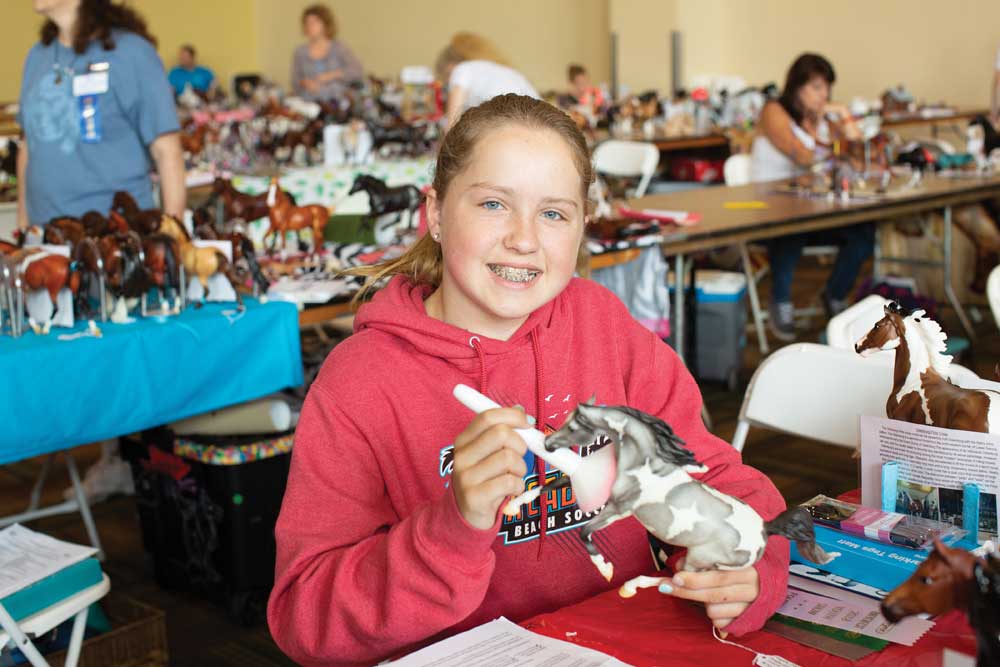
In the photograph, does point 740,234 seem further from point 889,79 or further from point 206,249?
point 889,79

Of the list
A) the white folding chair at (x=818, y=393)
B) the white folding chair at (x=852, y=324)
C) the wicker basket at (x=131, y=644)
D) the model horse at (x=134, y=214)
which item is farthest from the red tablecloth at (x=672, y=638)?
the model horse at (x=134, y=214)

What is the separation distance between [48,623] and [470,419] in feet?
3.40

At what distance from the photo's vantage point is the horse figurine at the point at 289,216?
3451mm

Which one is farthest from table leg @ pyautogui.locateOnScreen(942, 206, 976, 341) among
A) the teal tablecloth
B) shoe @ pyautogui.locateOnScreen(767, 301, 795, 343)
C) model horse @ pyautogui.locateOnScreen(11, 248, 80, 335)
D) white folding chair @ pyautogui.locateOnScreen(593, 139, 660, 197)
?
model horse @ pyautogui.locateOnScreen(11, 248, 80, 335)

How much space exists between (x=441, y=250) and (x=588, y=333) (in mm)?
227

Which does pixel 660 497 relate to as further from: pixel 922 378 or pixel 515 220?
pixel 922 378

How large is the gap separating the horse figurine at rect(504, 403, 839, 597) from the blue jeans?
4531 mm

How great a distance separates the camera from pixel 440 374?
137 cm

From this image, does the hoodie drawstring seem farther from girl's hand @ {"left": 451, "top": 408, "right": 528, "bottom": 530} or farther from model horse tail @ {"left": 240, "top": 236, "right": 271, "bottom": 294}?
model horse tail @ {"left": 240, "top": 236, "right": 271, "bottom": 294}

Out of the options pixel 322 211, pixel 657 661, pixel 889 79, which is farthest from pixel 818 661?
pixel 889 79

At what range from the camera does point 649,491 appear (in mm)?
954

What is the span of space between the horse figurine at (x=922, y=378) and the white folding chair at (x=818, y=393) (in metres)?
0.32

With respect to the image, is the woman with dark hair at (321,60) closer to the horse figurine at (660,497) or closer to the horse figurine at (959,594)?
the horse figurine at (660,497)

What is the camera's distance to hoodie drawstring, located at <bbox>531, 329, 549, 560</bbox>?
4.46 ft
